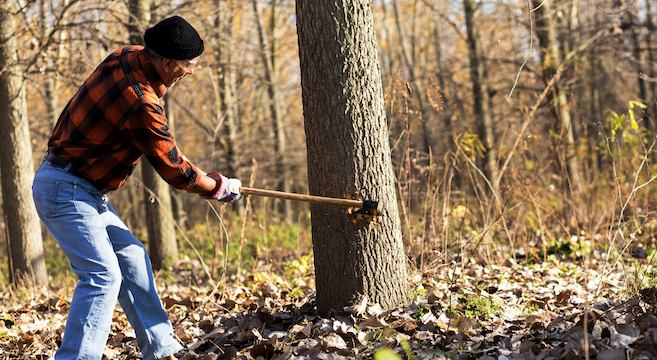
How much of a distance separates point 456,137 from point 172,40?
2.34m

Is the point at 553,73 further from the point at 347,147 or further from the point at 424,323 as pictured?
the point at 424,323

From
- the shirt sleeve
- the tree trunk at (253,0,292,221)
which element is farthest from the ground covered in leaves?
the tree trunk at (253,0,292,221)

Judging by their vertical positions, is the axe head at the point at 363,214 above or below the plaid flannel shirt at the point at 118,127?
below

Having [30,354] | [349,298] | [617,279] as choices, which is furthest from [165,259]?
[617,279]

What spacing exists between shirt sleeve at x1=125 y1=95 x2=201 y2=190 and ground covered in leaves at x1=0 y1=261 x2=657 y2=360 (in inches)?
39.8

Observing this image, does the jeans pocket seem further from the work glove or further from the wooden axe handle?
the wooden axe handle

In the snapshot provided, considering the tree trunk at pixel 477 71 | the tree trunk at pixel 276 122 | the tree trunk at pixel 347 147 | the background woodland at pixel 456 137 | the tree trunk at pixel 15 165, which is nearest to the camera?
the tree trunk at pixel 347 147

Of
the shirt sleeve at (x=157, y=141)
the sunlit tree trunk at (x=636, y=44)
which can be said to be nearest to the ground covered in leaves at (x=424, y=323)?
the shirt sleeve at (x=157, y=141)

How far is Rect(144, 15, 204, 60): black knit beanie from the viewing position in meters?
→ 2.35

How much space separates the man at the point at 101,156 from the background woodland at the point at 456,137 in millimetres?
1274

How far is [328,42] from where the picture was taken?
2777 millimetres

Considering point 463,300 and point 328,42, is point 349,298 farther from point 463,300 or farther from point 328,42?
point 328,42

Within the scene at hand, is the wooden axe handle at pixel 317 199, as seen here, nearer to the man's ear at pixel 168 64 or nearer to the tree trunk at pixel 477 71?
the man's ear at pixel 168 64

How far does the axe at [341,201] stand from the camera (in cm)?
268
